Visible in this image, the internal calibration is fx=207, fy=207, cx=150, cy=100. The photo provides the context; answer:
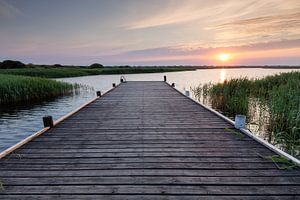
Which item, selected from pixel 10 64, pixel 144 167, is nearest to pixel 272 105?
pixel 144 167

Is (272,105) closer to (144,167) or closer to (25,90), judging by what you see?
(144,167)

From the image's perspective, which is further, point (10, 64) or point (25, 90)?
point (10, 64)

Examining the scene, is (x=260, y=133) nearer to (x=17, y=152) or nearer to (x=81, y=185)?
(x=81, y=185)

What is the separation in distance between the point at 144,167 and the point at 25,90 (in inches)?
576

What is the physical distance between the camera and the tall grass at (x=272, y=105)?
241 inches

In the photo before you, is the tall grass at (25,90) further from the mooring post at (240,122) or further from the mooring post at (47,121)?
the mooring post at (240,122)

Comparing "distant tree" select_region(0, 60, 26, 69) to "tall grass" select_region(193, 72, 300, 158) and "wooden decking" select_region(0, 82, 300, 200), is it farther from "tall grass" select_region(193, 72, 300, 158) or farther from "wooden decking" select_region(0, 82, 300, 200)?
A: "wooden decking" select_region(0, 82, 300, 200)

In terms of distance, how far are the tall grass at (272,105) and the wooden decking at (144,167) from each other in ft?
7.50

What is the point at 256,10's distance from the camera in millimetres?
13281

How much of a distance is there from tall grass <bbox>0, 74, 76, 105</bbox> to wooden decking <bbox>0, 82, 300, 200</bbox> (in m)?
11.2

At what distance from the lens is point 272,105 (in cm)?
734

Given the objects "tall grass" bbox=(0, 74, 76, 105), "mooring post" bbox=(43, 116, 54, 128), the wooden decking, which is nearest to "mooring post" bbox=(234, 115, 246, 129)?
the wooden decking

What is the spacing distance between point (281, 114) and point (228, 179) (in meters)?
5.89

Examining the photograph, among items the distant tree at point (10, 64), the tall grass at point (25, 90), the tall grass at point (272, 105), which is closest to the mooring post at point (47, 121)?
the tall grass at point (272, 105)
